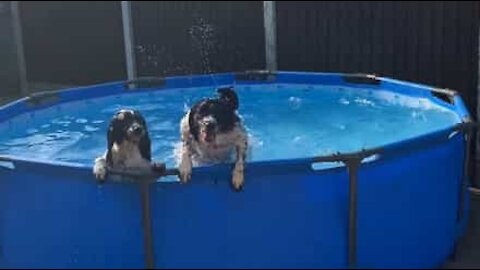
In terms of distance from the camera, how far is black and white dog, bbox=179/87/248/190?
4.26 metres

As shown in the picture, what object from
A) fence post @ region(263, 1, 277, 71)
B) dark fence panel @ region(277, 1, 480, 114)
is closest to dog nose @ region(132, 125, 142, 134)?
dark fence panel @ region(277, 1, 480, 114)

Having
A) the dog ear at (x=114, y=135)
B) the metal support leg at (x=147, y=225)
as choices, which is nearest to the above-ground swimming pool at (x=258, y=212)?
the metal support leg at (x=147, y=225)

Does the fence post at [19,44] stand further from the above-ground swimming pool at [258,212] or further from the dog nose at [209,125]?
the dog nose at [209,125]

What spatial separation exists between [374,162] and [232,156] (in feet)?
2.85

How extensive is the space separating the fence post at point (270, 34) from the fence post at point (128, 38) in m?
2.12

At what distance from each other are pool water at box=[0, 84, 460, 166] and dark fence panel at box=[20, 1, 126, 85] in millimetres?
2983

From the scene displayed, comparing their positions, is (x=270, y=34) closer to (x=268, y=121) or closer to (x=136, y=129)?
(x=268, y=121)

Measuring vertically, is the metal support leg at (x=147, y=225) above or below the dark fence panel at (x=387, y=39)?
below

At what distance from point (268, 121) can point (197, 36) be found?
8.79 ft

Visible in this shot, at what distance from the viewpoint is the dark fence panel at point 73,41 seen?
11133mm

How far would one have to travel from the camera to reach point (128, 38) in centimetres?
1030

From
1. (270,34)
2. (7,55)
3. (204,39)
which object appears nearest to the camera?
(270,34)

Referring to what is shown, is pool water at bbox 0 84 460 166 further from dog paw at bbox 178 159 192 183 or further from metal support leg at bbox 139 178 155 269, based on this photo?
dog paw at bbox 178 159 192 183

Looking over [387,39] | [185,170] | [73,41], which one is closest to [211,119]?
[185,170]
